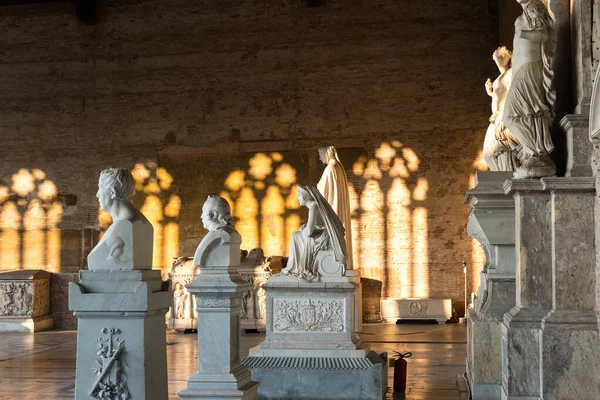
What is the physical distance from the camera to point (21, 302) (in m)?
15.1

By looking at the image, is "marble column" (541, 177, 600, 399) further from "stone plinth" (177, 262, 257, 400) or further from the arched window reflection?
the arched window reflection

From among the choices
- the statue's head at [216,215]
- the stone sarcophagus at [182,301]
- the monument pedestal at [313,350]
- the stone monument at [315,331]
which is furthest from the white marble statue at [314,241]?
the stone sarcophagus at [182,301]

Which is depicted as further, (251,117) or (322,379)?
(251,117)

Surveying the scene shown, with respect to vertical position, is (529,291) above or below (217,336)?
above

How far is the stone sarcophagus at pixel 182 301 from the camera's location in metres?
14.1

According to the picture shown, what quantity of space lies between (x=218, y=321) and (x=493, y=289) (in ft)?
7.71

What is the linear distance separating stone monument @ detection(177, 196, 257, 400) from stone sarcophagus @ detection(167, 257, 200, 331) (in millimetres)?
8499

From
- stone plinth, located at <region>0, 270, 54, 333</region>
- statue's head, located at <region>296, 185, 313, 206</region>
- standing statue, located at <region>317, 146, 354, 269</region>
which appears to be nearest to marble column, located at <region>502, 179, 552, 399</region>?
statue's head, located at <region>296, 185, 313, 206</region>

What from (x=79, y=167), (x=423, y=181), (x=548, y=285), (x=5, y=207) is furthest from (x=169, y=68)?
(x=548, y=285)

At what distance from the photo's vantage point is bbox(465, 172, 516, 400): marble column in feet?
21.0

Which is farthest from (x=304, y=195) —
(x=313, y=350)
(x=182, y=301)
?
(x=182, y=301)

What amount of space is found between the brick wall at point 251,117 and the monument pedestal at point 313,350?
25.6 feet

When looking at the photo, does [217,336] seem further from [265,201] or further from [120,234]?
[265,201]

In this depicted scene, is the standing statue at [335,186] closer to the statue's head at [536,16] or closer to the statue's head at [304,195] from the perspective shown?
the statue's head at [304,195]
